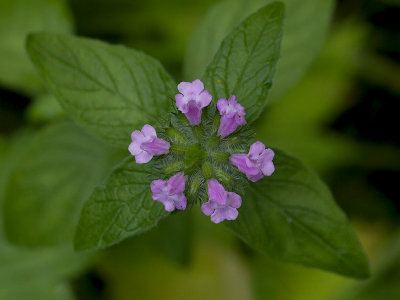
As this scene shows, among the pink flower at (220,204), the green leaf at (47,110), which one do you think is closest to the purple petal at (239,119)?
the pink flower at (220,204)

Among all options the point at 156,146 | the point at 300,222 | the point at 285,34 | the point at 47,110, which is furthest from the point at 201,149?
the point at 47,110

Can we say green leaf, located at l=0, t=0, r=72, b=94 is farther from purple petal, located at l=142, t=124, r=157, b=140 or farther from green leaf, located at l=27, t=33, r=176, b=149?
purple petal, located at l=142, t=124, r=157, b=140

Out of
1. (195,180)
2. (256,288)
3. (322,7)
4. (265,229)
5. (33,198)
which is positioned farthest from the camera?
(256,288)

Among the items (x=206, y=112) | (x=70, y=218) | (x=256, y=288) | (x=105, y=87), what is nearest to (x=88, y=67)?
(x=105, y=87)

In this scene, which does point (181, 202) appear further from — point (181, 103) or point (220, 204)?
point (181, 103)

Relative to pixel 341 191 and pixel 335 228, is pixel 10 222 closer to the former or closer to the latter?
pixel 335 228

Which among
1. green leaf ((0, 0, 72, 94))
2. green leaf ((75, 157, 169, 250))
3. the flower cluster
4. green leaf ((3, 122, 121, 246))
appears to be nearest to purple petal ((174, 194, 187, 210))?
the flower cluster
